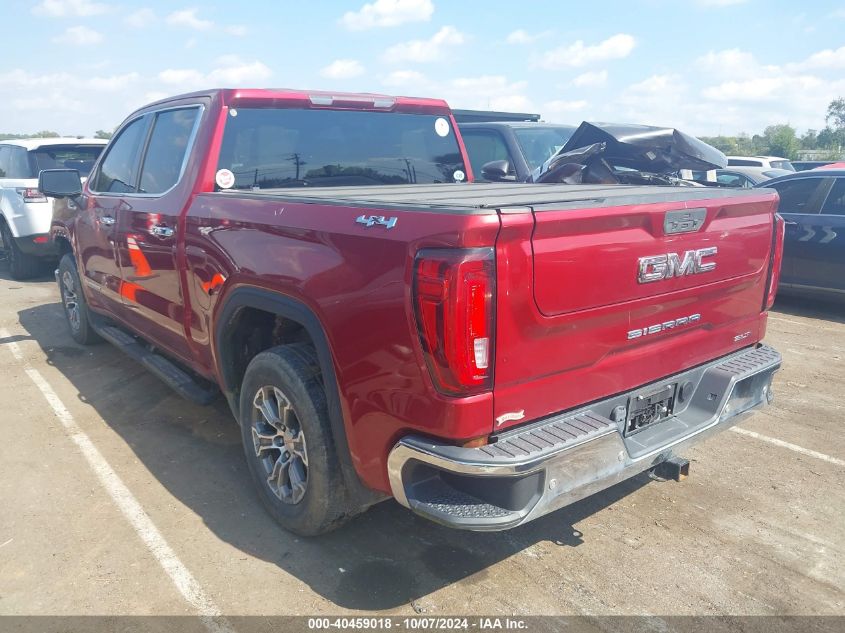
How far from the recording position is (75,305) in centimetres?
628

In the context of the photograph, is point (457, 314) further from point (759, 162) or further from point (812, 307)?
point (759, 162)

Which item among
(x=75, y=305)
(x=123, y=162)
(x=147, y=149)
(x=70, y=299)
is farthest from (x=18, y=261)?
(x=147, y=149)

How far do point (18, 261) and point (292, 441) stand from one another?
28.0ft

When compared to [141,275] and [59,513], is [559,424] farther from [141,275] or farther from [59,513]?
[141,275]

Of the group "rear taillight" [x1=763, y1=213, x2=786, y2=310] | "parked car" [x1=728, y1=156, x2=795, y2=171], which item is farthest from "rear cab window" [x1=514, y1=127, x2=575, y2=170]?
"parked car" [x1=728, y1=156, x2=795, y2=171]

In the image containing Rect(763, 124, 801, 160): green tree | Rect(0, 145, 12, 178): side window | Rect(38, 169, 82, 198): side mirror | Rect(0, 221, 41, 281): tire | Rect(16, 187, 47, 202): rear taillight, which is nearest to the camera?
Rect(38, 169, 82, 198): side mirror

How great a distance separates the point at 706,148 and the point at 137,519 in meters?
4.89

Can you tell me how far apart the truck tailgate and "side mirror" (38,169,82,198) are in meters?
4.39

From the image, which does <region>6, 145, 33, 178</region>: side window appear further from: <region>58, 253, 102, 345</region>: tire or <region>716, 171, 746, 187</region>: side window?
<region>716, 171, 746, 187</region>: side window

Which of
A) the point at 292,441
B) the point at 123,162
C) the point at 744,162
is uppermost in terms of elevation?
the point at 123,162

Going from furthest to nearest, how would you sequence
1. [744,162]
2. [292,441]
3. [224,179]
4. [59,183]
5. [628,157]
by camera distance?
[744,162]
[628,157]
[59,183]
[224,179]
[292,441]

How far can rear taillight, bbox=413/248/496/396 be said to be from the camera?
216cm

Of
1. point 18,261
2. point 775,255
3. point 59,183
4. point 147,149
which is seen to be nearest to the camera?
point 775,255

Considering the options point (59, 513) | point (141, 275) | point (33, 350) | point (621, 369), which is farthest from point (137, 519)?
point (33, 350)
